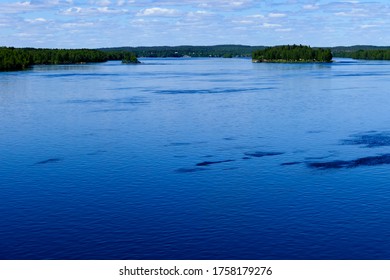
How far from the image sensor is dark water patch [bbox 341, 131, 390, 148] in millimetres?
58688

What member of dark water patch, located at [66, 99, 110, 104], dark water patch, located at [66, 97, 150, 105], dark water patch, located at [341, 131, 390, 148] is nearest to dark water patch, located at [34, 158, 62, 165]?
dark water patch, located at [341, 131, 390, 148]

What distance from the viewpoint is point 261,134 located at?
215 feet

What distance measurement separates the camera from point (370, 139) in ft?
201

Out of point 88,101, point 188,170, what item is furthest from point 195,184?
point 88,101

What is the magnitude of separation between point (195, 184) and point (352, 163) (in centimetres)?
1472

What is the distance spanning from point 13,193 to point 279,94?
244 ft

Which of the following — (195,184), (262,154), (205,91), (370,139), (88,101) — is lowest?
(195,184)

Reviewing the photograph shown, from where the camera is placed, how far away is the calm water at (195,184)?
32.9 meters

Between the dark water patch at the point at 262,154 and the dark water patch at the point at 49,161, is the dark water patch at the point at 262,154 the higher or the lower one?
the higher one

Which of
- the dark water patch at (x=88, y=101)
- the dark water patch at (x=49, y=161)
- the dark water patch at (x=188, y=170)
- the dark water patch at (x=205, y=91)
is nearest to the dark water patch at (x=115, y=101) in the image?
the dark water patch at (x=88, y=101)

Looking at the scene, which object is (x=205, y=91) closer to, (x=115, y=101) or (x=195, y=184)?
(x=115, y=101)

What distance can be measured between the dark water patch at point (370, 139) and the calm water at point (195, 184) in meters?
0.20

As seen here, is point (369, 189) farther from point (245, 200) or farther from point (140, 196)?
point (140, 196)

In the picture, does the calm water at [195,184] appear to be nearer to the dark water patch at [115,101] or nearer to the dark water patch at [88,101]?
the dark water patch at [115,101]
